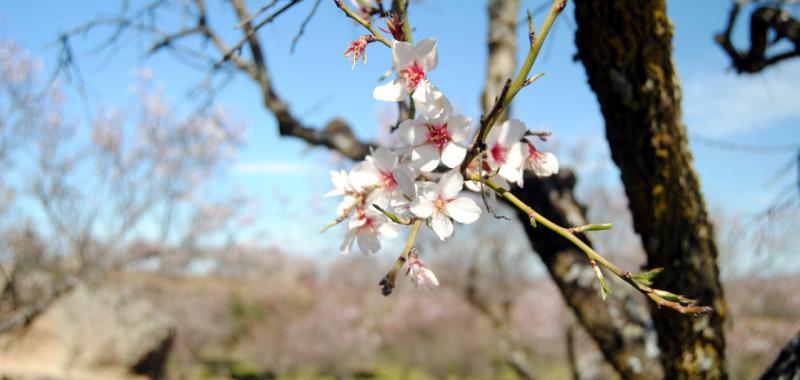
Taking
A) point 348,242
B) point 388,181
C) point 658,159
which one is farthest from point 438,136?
point 658,159

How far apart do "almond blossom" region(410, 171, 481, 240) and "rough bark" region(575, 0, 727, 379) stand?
0.82m

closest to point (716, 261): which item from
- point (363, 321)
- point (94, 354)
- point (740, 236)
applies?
point (740, 236)

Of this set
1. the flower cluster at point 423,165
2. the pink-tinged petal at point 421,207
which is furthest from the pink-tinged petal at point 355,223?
the pink-tinged petal at point 421,207

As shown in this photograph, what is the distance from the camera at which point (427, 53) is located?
622mm

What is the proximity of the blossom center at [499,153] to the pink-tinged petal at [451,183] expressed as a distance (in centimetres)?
6

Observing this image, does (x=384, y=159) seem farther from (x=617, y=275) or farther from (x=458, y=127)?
(x=617, y=275)

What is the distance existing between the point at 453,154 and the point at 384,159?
0.10 metres

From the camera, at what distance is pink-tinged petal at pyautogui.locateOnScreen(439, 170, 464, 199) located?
63 centimetres

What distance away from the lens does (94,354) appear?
608 centimetres

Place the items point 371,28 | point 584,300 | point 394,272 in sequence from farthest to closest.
A: point 584,300 < point 371,28 < point 394,272

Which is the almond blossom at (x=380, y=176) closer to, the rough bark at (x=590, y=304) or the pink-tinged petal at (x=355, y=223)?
the pink-tinged petal at (x=355, y=223)

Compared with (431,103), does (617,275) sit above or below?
below

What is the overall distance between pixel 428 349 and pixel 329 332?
246 cm

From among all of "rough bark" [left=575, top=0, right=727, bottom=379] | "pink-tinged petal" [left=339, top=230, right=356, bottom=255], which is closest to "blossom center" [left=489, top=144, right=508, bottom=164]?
"pink-tinged petal" [left=339, top=230, right=356, bottom=255]
